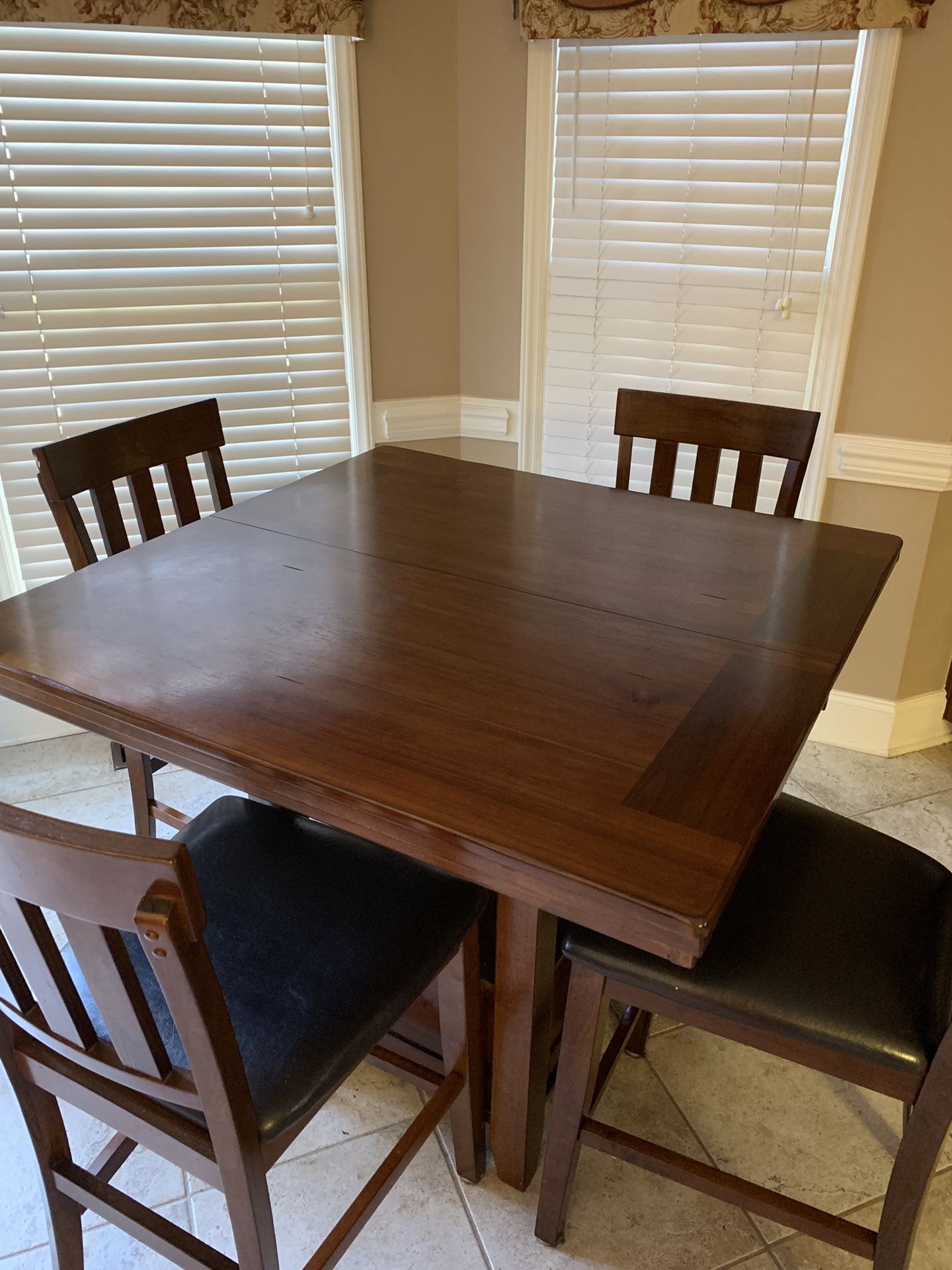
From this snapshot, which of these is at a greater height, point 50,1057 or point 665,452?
point 665,452

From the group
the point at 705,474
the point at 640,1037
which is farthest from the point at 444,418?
the point at 640,1037

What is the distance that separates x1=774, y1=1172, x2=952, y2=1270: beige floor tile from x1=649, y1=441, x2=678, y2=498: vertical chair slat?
1.38 meters

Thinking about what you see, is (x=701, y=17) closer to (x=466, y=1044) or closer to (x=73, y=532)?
(x=73, y=532)

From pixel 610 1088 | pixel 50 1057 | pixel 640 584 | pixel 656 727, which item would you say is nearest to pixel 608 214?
pixel 640 584

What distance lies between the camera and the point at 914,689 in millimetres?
2574

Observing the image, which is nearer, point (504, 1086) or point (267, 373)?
point (504, 1086)

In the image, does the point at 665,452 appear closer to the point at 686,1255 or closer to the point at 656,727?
the point at 656,727

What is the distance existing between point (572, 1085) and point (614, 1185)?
14.7 inches

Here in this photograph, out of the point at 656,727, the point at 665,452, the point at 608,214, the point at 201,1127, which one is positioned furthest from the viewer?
the point at 608,214

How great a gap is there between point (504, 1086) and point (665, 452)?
4.33ft

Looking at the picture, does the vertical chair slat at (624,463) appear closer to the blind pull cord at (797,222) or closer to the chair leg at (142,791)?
the blind pull cord at (797,222)

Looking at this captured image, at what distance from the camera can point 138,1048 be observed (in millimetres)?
949

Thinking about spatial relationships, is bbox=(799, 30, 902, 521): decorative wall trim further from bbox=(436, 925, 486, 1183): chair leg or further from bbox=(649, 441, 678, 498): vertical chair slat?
bbox=(436, 925, 486, 1183): chair leg

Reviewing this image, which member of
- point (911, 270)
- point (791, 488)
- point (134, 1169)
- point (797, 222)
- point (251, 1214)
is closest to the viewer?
point (251, 1214)
